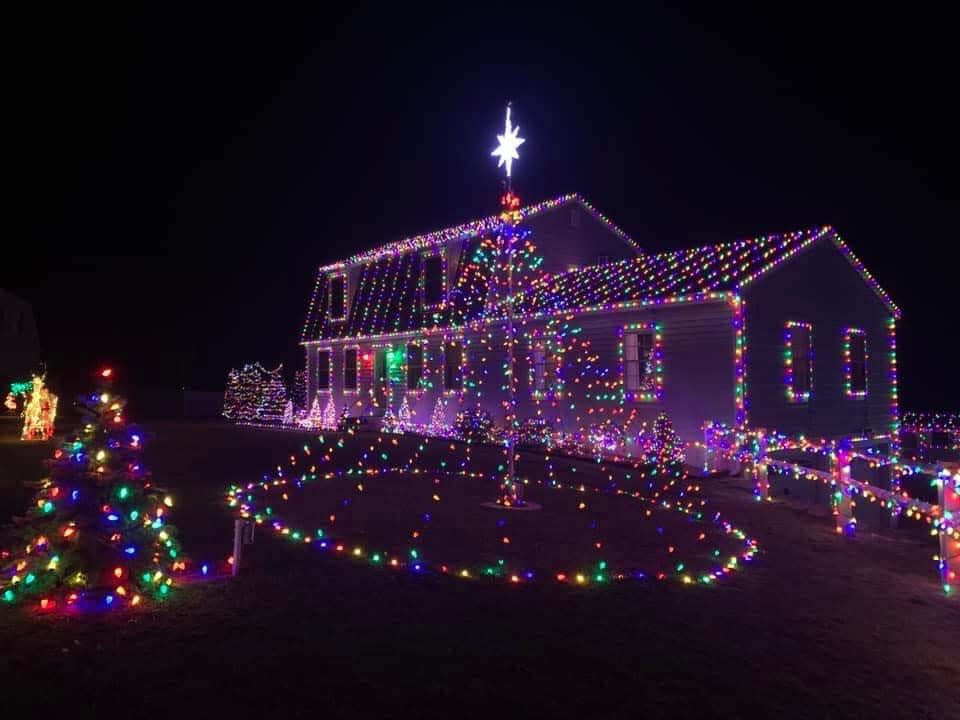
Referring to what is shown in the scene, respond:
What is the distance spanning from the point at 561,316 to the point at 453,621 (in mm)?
14211

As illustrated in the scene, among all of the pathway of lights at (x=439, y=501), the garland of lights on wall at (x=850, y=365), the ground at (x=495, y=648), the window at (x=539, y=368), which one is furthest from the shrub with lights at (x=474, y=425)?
the ground at (x=495, y=648)

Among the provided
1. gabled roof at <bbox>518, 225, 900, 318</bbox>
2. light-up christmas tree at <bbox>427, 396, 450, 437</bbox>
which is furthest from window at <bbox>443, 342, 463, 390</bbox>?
gabled roof at <bbox>518, 225, 900, 318</bbox>

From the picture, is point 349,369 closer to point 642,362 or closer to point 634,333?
point 634,333

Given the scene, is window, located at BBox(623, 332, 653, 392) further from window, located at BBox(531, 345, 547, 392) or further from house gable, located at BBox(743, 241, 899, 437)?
window, located at BBox(531, 345, 547, 392)

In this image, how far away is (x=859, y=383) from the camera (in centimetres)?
1931

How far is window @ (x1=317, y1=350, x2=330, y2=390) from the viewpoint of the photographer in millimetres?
30031

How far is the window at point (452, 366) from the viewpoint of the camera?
2344 cm

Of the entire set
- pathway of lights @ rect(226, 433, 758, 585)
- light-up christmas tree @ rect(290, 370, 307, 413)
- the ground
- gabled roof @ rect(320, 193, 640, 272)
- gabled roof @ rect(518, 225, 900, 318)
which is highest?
gabled roof @ rect(320, 193, 640, 272)

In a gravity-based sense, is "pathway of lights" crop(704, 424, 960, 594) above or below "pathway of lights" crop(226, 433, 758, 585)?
above

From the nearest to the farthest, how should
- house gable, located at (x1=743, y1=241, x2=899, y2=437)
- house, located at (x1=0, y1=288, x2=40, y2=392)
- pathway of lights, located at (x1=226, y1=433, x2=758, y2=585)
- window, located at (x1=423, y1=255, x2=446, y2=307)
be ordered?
1. pathway of lights, located at (x1=226, y1=433, x2=758, y2=585)
2. house gable, located at (x1=743, y1=241, x2=899, y2=437)
3. window, located at (x1=423, y1=255, x2=446, y2=307)
4. house, located at (x1=0, y1=288, x2=40, y2=392)

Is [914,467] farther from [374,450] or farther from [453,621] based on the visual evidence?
[374,450]

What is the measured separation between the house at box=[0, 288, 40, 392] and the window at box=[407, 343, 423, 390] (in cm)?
2622

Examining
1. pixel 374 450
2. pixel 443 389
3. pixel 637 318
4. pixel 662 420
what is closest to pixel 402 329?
pixel 443 389

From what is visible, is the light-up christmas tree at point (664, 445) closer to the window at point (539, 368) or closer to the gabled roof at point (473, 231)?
the window at point (539, 368)
